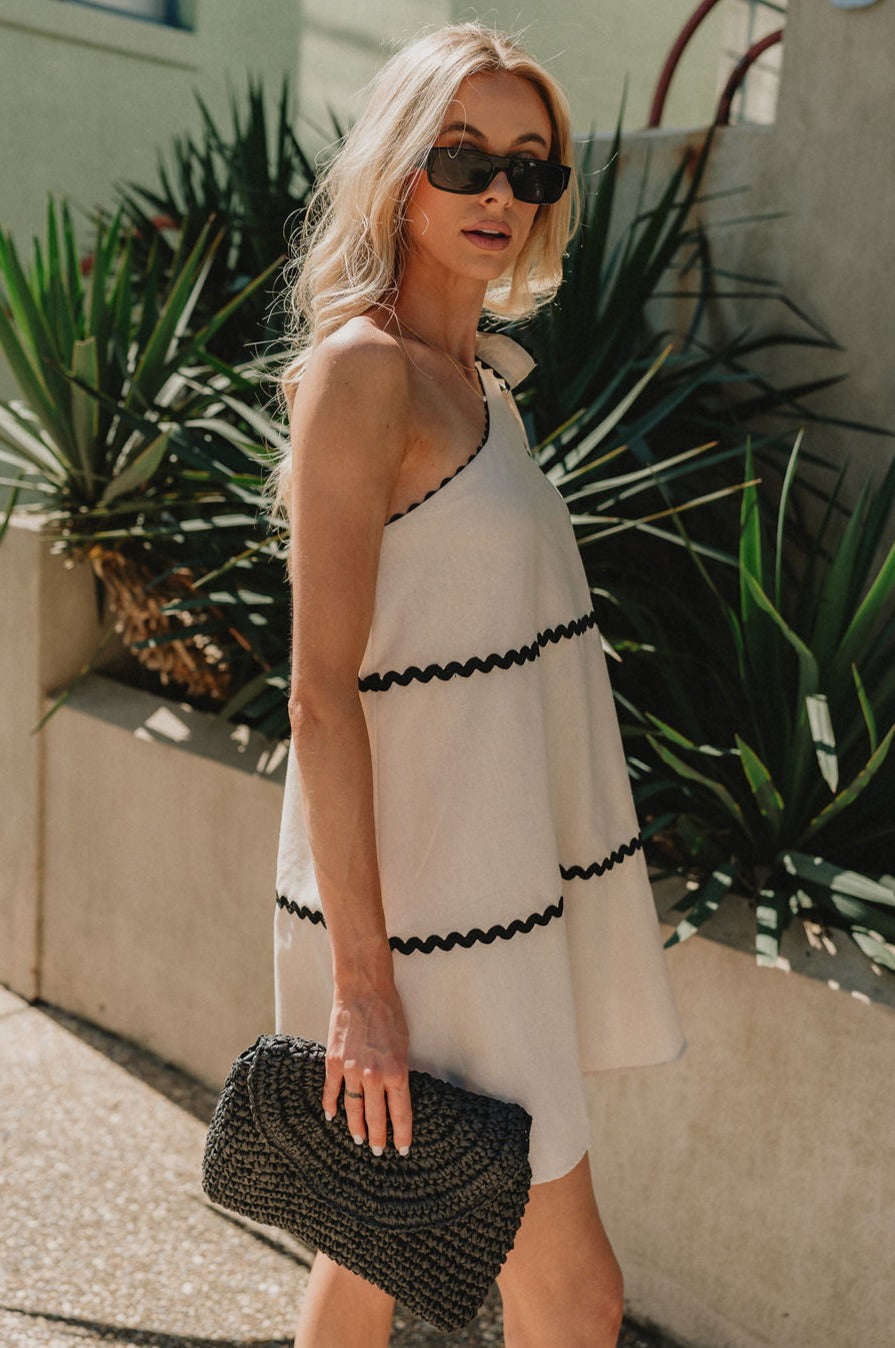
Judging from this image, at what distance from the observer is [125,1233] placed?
8.70 feet

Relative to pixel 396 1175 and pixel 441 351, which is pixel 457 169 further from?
pixel 396 1175

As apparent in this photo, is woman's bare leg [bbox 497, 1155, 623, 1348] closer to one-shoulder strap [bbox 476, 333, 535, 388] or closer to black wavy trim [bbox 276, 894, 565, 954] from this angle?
black wavy trim [bbox 276, 894, 565, 954]

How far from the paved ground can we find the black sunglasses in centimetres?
191

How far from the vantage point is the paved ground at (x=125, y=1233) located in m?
2.40

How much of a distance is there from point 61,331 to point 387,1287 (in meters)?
2.71

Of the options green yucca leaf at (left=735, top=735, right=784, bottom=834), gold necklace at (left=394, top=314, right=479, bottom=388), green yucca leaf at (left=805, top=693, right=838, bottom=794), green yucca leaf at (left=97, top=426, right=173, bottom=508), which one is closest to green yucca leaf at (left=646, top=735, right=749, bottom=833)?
green yucca leaf at (left=735, top=735, right=784, bottom=834)

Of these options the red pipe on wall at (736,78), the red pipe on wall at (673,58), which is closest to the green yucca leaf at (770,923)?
the red pipe on wall at (736,78)

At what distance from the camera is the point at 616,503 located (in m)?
3.00

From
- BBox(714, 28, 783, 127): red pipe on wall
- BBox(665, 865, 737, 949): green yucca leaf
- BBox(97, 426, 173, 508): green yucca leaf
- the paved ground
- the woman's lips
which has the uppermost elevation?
BBox(714, 28, 783, 127): red pipe on wall

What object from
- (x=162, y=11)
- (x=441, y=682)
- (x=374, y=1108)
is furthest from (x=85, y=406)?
(x=162, y=11)

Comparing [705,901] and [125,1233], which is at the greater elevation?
[705,901]

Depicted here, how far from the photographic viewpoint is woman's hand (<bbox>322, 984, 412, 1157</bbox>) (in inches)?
57.8

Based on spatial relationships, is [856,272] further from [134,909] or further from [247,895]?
[134,909]

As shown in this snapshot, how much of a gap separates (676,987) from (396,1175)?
3.14ft
